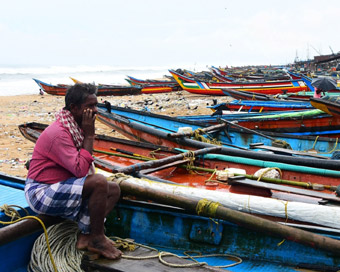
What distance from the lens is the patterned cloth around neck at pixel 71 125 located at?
267 centimetres

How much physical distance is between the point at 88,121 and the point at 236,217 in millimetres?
1320

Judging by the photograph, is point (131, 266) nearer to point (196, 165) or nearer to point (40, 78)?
point (196, 165)

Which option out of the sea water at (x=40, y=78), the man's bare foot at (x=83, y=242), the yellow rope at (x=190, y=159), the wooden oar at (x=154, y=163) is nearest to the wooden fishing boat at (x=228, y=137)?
the wooden oar at (x=154, y=163)

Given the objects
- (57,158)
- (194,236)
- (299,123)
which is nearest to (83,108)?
(57,158)

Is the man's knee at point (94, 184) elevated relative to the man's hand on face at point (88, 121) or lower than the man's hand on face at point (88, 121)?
lower

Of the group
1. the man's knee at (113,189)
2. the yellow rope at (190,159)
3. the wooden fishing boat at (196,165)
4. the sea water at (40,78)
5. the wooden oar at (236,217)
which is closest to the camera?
the wooden oar at (236,217)

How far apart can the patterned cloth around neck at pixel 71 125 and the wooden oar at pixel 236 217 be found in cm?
73

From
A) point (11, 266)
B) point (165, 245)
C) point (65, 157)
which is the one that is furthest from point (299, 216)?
point (11, 266)

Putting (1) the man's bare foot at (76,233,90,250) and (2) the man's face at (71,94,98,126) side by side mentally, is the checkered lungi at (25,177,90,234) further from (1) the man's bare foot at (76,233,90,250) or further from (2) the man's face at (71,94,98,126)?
(2) the man's face at (71,94,98,126)

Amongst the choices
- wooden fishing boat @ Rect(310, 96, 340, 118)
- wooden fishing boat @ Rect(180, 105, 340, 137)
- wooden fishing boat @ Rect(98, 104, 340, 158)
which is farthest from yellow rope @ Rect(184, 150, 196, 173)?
wooden fishing boat @ Rect(310, 96, 340, 118)

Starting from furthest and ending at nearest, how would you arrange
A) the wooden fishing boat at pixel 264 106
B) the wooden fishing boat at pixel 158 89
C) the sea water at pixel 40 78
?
the sea water at pixel 40 78 → the wooden fishing boat at pixel 158 89 → the wooden fishing boat at pixel 264 106

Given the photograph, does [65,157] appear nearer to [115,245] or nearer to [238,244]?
[115,245]

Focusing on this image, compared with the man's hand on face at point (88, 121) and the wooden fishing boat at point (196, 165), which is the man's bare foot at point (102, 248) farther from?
the wooden fishing boat at point (196, 165)

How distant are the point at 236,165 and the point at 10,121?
1106 cm
